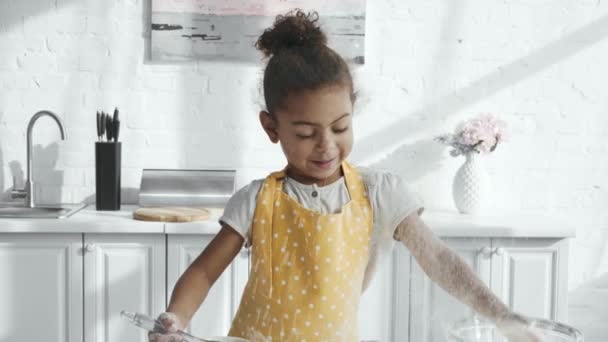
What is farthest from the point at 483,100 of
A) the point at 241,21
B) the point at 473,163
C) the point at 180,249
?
the point at 180,249

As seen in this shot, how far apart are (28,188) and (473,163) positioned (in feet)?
5.04

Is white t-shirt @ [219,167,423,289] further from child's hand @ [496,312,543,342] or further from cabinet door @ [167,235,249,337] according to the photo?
cabinet door @ [167,235,249,337]

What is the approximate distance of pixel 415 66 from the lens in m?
2.68

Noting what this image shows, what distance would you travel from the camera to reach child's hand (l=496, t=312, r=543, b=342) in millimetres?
505

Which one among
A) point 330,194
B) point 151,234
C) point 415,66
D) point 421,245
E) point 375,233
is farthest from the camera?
point 415,66

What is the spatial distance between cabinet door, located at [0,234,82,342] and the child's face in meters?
1.66

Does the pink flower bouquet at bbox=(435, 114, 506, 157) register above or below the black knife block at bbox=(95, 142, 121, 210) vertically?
above

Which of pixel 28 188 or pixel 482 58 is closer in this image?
pixel 28 188

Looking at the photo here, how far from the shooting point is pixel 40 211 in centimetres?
247

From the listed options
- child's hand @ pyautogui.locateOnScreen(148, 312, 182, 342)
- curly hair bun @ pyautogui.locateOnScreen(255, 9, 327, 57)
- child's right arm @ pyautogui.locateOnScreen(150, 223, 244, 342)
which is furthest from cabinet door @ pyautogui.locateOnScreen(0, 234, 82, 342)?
child's hand @ pyautogui.locateOnScreen(148, 312, 182, 342)

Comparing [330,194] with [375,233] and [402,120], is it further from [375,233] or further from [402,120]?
[402,120]

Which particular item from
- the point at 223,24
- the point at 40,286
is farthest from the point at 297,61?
the point at 223,24

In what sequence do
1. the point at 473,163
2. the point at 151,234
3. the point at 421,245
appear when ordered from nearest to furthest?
the point at 421,245
the point at 151,234
the point at 473,163

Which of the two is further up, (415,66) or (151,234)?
(415,66)
